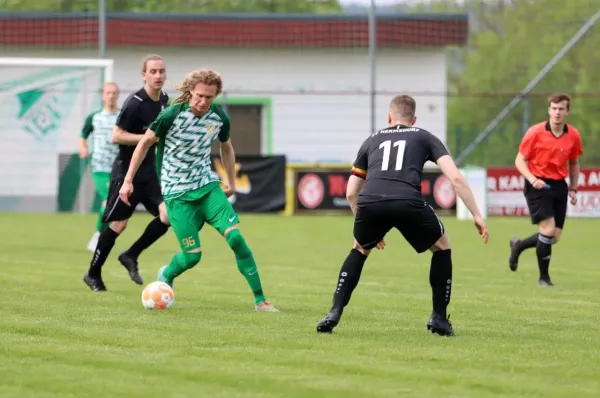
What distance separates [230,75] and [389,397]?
3059 cm

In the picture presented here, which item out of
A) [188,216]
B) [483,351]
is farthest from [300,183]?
[483,351]

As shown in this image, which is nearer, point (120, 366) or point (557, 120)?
point (120, 366)

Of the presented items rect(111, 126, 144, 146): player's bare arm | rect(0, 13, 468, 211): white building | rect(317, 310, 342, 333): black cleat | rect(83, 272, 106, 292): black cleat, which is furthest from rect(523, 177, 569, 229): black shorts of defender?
rect(0, 13, 468, 211): white building

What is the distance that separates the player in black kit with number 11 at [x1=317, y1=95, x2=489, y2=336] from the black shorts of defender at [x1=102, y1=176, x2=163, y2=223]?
3593mm

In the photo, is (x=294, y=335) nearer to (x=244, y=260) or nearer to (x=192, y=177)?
(x=244, y=260)

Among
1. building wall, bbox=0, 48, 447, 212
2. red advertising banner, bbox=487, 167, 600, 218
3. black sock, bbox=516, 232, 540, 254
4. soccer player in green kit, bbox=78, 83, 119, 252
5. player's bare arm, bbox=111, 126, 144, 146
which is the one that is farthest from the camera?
building wall, bbox=0, 48, 447, 212

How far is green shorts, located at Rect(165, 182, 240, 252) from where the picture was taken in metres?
10.2

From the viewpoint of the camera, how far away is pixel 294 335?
8602 millimetres

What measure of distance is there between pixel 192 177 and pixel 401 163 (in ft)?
7.19

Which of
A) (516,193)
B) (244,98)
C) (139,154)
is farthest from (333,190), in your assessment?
(139,154)

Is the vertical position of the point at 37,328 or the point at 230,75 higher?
the point at 230,75

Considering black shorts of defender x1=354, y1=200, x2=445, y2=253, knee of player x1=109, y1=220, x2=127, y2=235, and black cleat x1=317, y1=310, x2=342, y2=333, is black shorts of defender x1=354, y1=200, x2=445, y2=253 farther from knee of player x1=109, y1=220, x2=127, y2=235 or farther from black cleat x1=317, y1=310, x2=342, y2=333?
knee of player x1=109, y1=220, x2=127, y2=235

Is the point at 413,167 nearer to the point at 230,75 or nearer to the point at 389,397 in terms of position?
the point at 389,397

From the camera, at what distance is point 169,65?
36.2 meters
